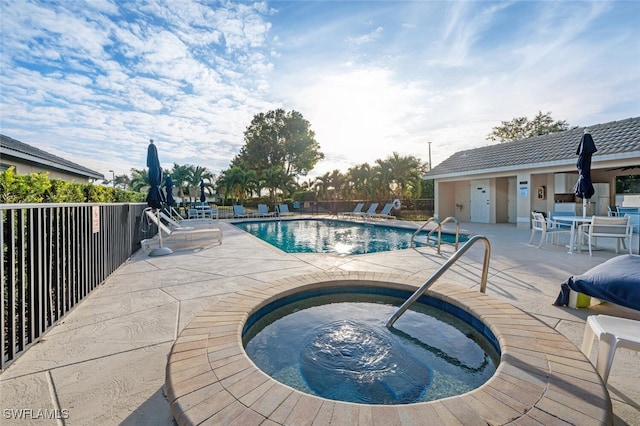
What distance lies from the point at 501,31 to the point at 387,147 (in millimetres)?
12101

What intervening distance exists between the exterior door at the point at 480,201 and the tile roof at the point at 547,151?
1.29m

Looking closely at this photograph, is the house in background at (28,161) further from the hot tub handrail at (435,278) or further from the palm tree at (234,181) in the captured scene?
the palm tree at (234,181)

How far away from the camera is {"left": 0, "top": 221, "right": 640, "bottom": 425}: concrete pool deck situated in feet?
5.63

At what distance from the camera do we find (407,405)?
148cm

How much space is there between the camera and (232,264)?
5.36m

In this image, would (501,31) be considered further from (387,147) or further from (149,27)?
(387,147)

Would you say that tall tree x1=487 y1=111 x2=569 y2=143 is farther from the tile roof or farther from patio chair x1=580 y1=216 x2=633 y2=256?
patio chair x1=580 y1=216 x2=633 y2=256

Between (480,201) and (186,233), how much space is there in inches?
557

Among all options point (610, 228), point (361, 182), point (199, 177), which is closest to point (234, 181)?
point (199, 177)

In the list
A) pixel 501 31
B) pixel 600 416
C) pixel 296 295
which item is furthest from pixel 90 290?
pixel 501 31

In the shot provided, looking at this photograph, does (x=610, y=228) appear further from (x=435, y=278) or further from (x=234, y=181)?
(x=234, y=181)

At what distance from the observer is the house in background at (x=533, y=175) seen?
9.69 m

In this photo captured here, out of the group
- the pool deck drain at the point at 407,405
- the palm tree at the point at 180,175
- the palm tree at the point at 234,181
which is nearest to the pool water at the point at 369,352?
the pool deck drain at the point at 407,405

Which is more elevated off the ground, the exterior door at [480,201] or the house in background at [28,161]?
the house in background at [28,161]
